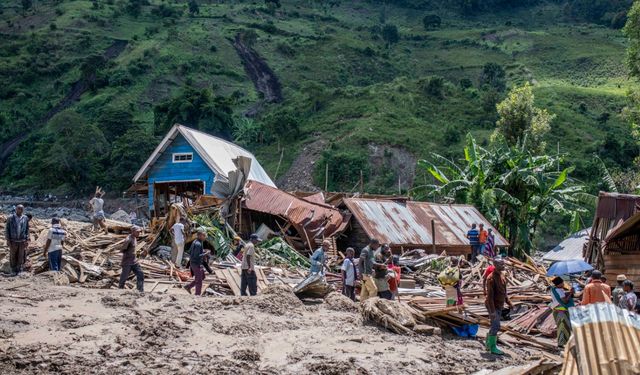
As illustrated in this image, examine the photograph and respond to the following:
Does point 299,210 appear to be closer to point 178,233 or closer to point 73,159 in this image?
point 178,233

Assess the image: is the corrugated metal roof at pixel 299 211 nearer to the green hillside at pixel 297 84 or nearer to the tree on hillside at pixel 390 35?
the green hillside at pixel 297 84

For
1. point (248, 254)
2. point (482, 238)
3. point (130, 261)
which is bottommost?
point (482, 238)

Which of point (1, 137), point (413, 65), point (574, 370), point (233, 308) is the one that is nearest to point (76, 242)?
point (233, 308)

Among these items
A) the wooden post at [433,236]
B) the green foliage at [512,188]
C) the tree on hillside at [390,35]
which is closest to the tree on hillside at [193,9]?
the tree on hillside at [390,35]

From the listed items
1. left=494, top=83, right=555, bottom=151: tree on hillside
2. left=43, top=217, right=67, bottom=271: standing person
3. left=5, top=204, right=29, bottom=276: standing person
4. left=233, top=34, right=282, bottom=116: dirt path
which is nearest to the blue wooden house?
left=5, top=204, right=29, bottom=276: standing person

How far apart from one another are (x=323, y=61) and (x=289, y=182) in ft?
112

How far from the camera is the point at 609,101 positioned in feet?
223

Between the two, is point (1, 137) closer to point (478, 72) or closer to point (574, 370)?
point (478, 72)

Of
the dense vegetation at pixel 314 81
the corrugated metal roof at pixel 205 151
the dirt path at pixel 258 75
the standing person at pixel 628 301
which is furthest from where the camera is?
the dirt path at pixel 258 75

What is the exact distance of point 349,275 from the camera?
50.8 ft

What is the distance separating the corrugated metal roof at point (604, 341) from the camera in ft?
23.1

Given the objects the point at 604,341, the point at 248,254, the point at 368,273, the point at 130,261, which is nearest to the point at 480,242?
the point at 368,273

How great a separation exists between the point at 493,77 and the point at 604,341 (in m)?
74.8

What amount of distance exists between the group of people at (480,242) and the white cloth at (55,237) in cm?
1249
